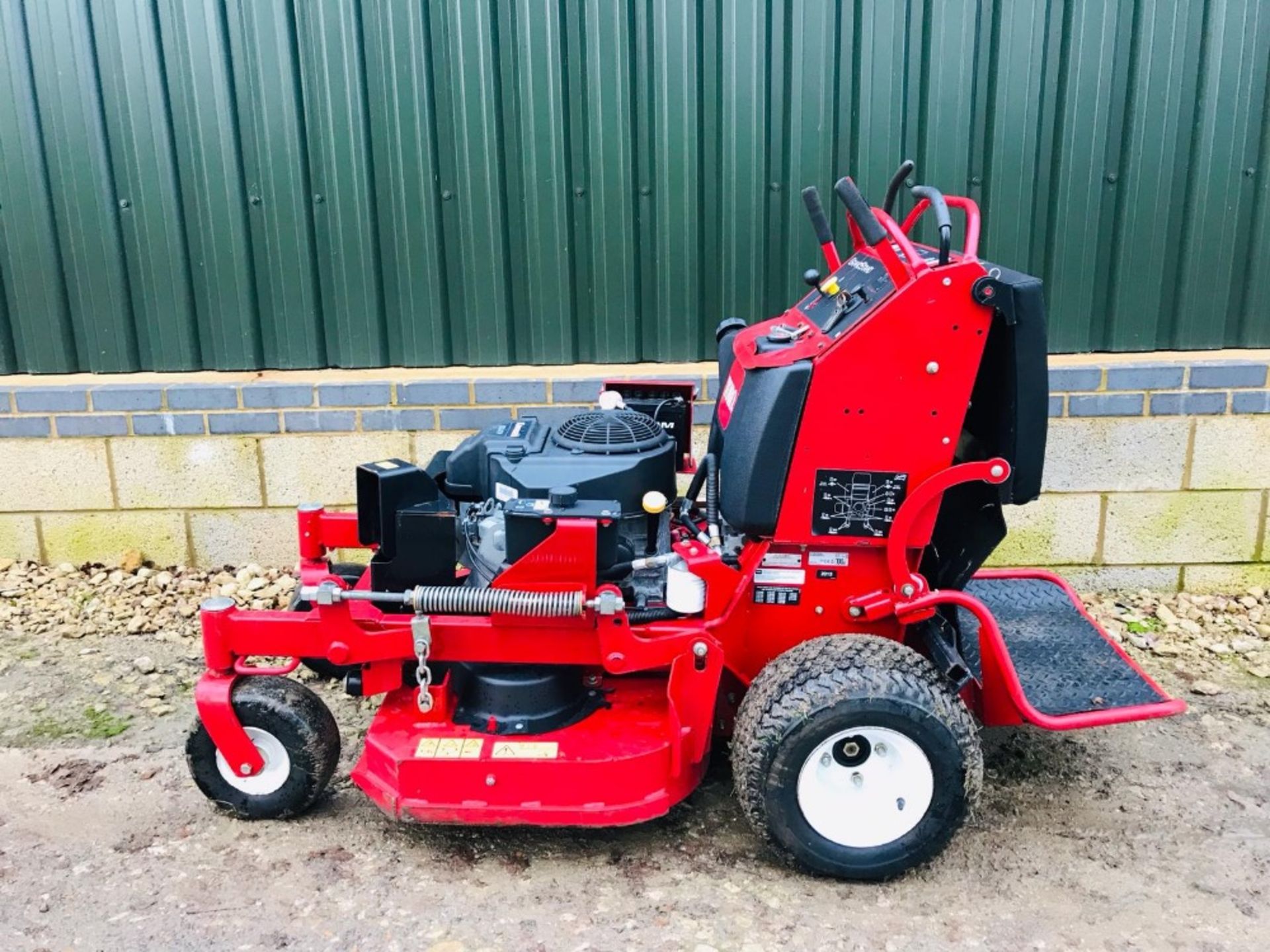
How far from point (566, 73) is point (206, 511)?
271 cm

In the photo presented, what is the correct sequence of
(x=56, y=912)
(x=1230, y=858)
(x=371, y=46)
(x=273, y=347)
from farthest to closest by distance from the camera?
(x=273, y=347) < (x=371, y=46) < (x=1230, y=858) < (x=56, y=912)

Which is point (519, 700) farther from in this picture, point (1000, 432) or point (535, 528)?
point (1000, 432)

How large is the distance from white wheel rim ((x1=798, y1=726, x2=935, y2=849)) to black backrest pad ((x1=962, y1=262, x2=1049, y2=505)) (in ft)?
2.66

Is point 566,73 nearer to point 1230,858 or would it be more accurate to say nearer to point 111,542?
point 111,542

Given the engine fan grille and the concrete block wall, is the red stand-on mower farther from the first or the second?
the concrete block wall

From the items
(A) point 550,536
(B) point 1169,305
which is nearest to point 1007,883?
(A) point 550,536

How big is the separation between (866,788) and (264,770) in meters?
1.85

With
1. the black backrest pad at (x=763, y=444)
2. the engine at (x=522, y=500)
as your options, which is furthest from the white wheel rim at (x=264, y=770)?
the black backrest pad at (x=763, y=444)

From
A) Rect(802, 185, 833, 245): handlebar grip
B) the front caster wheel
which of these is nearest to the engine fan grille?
Rect(802, 185, 833, 245): handlebar grip

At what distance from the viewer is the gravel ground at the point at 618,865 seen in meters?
3.01

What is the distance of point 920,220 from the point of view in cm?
500

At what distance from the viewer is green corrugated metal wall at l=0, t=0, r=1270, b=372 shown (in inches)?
193

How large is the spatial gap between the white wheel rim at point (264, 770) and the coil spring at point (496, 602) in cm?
69

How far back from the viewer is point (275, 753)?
3.44m
